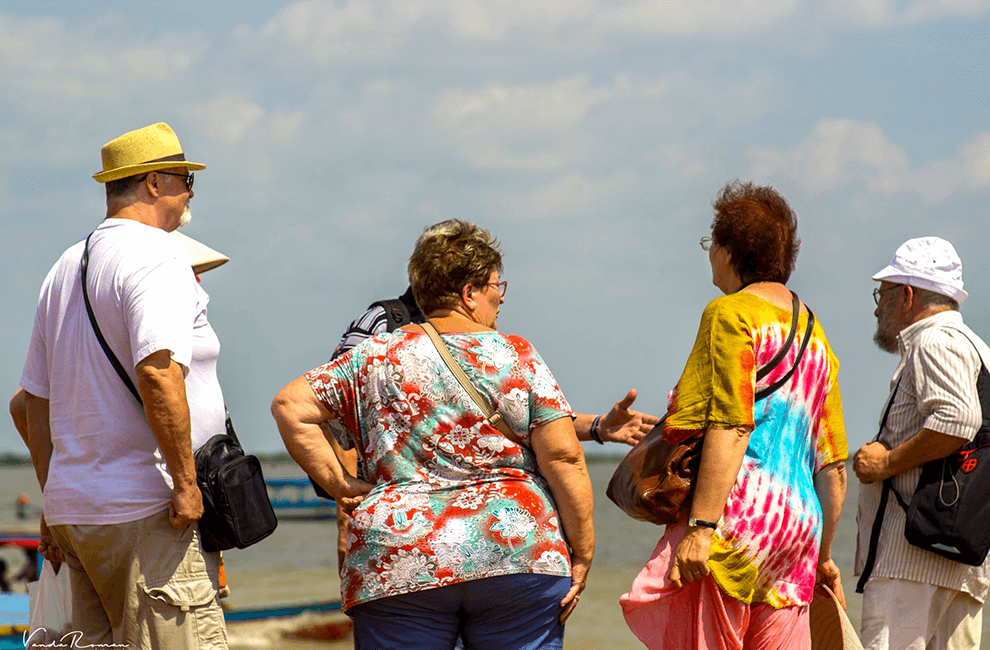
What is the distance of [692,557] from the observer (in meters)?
2.60

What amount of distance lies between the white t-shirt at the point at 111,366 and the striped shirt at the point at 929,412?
7.88 ft

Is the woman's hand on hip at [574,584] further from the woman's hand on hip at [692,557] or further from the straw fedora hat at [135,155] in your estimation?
the straw fedora hat at [135,155]

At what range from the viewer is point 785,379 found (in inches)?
107

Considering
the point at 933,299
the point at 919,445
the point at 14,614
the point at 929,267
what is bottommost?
the point at 14,614

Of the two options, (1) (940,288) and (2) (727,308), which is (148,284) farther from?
(1) (940,288)

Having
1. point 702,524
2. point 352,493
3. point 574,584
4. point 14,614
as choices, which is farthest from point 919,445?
point 14,614

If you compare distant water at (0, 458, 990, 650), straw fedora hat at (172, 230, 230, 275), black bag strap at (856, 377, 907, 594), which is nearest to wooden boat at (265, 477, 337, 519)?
distant water at (0, 458, 990, 650)

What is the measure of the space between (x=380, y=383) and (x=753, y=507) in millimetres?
1106

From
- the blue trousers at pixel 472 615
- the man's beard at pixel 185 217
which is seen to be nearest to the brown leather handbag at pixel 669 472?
the blue trousers at pixel 472 615

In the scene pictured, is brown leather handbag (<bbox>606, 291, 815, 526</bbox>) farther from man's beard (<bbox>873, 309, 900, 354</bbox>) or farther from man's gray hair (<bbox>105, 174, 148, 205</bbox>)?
man's gray hair (<bbox>105, 174, 148, 205</bbox>)

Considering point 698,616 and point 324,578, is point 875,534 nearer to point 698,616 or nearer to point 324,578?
point 698,616

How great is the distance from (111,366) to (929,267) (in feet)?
9.29

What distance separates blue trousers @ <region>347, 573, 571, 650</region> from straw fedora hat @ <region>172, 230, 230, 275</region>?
5.66ft

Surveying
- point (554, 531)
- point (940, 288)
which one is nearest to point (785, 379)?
point (554, 531)
